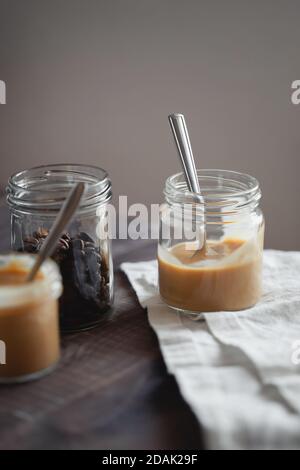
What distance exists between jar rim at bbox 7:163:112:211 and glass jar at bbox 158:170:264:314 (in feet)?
0.31

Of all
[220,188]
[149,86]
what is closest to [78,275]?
[220,188]

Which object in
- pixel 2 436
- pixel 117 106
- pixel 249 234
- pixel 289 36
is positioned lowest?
pixel 2 436

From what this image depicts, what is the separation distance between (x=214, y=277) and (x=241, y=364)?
145mm

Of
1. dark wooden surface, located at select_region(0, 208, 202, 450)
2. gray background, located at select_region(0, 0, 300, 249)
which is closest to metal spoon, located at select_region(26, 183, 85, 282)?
dark wooden surface, located at select_region(0, 208, 202, 450)

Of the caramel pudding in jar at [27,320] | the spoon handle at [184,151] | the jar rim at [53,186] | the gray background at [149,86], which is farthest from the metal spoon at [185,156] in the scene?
the gray background at [149,86]

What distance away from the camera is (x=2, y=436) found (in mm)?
613

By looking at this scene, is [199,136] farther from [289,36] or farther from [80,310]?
[80,310]

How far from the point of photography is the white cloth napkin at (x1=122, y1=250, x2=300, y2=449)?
61cm

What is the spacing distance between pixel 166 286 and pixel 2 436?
320mm

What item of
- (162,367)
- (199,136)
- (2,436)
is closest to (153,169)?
(199,136)

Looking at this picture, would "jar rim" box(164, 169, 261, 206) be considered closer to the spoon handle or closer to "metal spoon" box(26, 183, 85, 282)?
the spoon handle

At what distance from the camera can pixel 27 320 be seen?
688 millimetres

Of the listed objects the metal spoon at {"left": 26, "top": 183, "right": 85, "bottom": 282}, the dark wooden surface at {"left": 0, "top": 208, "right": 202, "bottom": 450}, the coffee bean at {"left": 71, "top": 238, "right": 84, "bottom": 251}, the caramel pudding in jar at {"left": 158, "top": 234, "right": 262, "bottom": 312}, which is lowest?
the dark wooden surface at {"left": 0, "top": 208, "right": 202, "bottom": 450}

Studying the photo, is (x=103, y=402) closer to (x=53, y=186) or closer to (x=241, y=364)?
(x=241, y=364)
